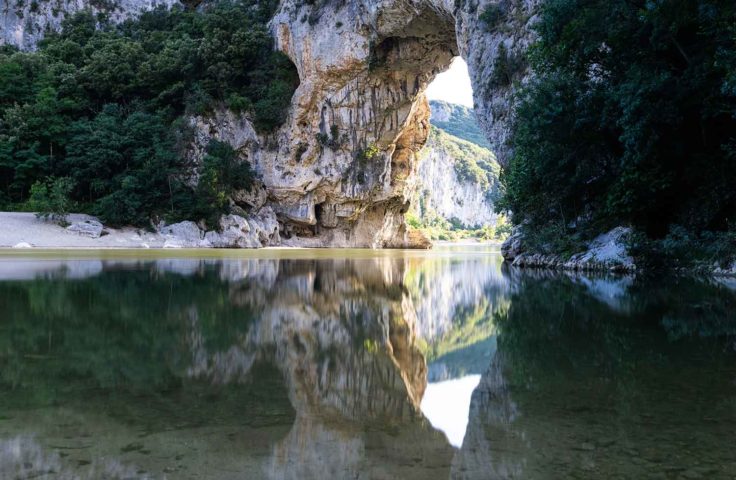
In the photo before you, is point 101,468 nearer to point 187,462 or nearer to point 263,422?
point 187,462

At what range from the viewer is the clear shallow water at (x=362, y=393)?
2.00 metres

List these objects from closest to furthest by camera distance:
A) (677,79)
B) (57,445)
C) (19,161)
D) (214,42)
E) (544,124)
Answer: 1. (57,445)
2. (677,79)
3. (544,124)
4. (19,161)
5. (214,42)

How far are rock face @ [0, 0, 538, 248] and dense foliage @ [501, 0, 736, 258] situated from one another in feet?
44.0

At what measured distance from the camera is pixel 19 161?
32688 mm

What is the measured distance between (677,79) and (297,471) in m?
12.9

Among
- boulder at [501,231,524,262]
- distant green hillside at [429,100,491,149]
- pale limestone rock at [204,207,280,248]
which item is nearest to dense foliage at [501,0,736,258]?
boulder at [501,231,524,262]

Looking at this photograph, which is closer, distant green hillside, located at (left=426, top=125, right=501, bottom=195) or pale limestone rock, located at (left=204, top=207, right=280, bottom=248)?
pale limestone rock, located at (left=204, top=207, right=280, bottom=248)

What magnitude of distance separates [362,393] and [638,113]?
11.4 meters

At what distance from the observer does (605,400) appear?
2.74 m

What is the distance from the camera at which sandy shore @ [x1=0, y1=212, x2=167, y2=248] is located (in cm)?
2689

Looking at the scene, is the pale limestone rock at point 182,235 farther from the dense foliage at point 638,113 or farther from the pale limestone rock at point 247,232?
the dense foliage at point 638,113

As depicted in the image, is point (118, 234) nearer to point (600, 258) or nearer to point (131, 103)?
point (131, 103)

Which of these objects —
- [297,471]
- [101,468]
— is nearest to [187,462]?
[101,468]

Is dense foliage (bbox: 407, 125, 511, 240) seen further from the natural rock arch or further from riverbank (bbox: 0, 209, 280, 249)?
riverbank (bbox: 0, 209, 280, 249)
